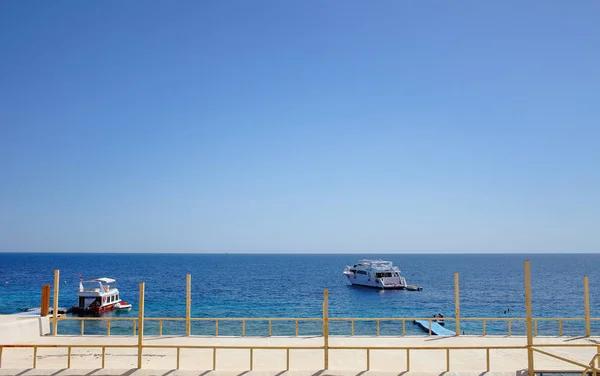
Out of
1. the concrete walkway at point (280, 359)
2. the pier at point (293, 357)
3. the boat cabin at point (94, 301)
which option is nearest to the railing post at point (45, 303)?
the pier at point (293, 357)

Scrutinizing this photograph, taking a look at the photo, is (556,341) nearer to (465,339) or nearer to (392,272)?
(465,339)

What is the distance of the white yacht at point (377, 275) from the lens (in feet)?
312

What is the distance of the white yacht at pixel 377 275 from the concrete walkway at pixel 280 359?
7452cm

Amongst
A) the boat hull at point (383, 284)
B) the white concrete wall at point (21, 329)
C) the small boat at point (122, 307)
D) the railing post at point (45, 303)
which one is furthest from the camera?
the boat hull at point (383, 284)

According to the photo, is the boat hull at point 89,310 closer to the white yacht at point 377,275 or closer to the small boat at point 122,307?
the small boat at point 122,307

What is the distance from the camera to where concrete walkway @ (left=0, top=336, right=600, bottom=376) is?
15914 millimetres

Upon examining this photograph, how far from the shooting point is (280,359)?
17.9 metres

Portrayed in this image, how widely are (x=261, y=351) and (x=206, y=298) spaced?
64.8 metres

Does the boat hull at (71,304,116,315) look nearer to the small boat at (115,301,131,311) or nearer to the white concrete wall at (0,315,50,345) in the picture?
the small boat at (115,301,131,311)

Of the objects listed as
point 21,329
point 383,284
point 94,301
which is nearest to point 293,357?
point 21,329

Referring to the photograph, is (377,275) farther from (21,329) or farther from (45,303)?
(21,329)

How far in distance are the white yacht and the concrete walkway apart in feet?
244

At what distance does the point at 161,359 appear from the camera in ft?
58.5

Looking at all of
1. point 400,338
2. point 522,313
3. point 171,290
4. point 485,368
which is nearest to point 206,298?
point 171,290
